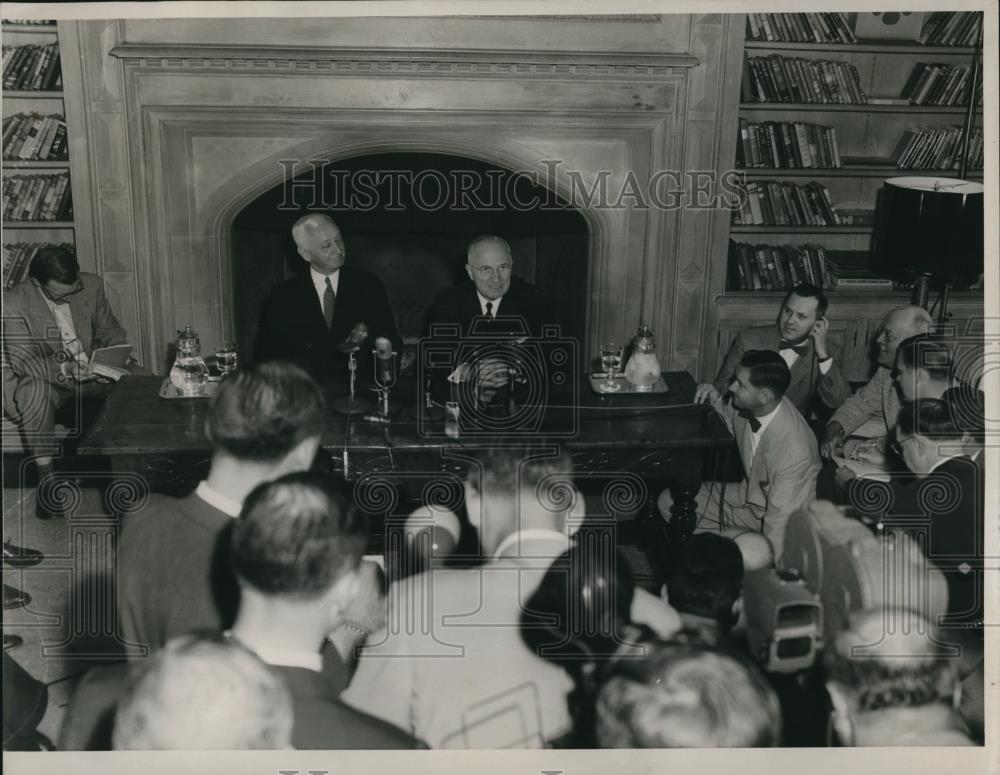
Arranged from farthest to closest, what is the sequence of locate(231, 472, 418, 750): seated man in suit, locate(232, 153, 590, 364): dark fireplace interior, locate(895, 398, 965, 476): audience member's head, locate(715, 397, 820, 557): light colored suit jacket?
locate(232, 153, 590, 364): dark fireplace interior < locate(715, 397, 820, 557): light colored suit jacket < locate(895, 398, 965, 476): audience member's head < locate(231, 472, 418, 750): seated man in suit

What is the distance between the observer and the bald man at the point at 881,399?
3852 mm

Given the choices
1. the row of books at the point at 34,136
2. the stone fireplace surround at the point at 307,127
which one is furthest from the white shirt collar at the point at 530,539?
the row of books at the point at 34,136

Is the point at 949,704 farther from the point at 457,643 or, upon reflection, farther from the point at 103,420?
the point at 103,420

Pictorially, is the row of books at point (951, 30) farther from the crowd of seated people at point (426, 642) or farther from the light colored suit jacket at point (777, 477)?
the crowd of seated people at point (426, 642)

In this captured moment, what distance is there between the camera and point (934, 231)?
13.1ft

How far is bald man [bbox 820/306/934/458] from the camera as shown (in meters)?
3.85

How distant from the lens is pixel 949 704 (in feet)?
9.16

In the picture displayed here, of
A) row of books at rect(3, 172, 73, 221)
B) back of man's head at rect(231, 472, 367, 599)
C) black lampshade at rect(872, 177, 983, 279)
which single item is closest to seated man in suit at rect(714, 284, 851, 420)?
black lampshade at rect(872, 177, 983, 279)

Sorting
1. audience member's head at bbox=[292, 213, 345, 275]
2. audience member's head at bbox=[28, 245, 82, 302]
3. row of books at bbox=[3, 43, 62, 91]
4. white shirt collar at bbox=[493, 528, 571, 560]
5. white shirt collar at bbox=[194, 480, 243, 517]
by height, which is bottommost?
white shirt collar at bbox=[493, 528, 571, 560]

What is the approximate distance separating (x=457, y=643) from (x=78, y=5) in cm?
189

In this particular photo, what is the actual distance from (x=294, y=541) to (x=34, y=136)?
2704 mm

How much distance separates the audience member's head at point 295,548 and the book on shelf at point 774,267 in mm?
2757

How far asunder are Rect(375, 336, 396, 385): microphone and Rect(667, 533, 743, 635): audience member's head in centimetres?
116

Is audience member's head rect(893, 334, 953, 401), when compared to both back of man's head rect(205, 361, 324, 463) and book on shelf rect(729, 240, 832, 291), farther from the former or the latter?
back of man's head rect(205, 361, 324, 463)
